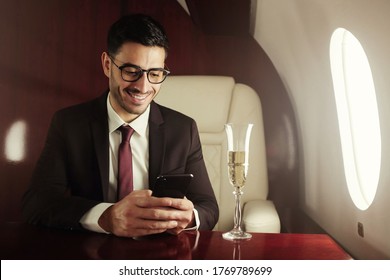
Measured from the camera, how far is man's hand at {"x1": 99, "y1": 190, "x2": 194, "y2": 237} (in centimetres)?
96

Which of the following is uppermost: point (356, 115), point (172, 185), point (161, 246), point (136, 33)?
point (136, 33)

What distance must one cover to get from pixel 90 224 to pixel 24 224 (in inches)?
8.1

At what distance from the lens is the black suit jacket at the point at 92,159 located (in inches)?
47.6

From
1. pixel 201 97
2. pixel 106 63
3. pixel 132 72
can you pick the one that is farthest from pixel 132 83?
pixel 201 97

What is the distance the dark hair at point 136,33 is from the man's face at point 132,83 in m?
0.02

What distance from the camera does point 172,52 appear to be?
1450mm

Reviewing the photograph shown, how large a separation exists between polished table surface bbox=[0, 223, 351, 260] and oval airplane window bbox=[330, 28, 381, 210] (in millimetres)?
304

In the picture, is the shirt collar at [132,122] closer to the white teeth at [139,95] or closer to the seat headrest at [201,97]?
the white teeth at [139,95]

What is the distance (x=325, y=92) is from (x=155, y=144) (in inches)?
23.9

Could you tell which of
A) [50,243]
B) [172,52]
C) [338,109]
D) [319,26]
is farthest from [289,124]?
[50,243]

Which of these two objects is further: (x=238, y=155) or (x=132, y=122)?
(x=132, y=122)

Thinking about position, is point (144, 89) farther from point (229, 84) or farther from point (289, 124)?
point (289, 124)

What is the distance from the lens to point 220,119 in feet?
5.16

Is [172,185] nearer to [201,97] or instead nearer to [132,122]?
[132,122]
